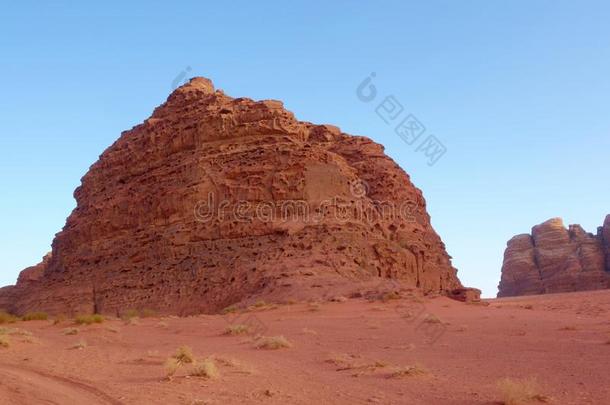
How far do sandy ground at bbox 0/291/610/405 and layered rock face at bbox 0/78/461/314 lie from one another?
36.8ft

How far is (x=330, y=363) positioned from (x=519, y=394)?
5.03 m

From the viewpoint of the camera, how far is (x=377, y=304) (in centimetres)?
2492

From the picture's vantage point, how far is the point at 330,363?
11594mm

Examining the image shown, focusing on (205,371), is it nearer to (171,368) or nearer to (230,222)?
(171,368)

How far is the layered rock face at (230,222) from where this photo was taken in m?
33.4

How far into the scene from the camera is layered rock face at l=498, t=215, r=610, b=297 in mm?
70312

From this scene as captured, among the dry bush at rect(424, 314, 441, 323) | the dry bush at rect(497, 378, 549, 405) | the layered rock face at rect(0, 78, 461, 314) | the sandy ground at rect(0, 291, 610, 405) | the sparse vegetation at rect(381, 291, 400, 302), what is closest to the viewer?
the dry bush at rect(497, 378, 549, 405)

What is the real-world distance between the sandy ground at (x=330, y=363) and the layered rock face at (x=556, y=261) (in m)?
57.5

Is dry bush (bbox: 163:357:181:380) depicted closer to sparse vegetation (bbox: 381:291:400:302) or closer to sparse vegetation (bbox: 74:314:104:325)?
sparse vegetation (bbox: 74:314:104:325)

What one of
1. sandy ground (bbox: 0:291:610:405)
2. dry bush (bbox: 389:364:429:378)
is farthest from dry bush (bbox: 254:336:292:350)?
dry bush (bbox: 389:364:429:378)

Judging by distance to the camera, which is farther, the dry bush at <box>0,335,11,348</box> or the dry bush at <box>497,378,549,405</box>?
the dry bush at <box>0,335,11,348</box>

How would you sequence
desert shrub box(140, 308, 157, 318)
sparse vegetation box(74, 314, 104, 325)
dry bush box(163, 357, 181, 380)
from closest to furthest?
dry bush box(163, 357, 181, 380)
sparse vegetation box(74, 314, 104, 325)
desert shrub box(140, 308, 157, 318)

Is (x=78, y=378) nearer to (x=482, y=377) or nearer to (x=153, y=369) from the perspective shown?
(x=153, y=369)

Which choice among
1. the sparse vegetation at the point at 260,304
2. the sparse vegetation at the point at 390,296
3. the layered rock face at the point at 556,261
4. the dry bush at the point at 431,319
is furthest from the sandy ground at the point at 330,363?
the layered rock face at the point at 556,261
